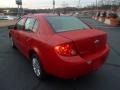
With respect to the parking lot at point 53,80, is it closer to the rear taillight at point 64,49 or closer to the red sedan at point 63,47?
the red sedan at point 63,47

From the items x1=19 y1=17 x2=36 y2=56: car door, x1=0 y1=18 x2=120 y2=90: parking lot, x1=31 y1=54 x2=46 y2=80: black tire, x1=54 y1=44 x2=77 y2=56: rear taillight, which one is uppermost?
x1=19 y1=17 x2=36 y2=56: car door

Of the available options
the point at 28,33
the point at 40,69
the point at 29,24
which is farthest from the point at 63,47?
the point at 29,24

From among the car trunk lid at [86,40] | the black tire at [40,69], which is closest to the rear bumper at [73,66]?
the car trunk lid at [86,40]

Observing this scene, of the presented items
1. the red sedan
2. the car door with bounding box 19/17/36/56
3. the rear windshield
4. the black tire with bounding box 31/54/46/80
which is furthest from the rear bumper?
the car door with bounding box 19/17/36/56

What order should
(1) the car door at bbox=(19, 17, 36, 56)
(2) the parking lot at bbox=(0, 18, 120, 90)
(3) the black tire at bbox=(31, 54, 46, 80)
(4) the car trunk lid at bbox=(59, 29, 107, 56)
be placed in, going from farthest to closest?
1. (1) the car door at bbox=(19, 17, 36, 56)
2. (3) the black tire at bbox=(31, 54, 46, 80)
3. (2) the parking lot at bbox=(0, 18, 120, 90)
4. (4) the car trunk lid at bbox=(59, 29, 107, 56)

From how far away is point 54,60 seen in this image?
420 cm

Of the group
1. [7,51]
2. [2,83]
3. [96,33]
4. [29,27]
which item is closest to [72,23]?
[96,33]

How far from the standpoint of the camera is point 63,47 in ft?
13.5

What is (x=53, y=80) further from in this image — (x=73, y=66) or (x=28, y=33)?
(x=28, y=33)

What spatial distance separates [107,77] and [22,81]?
2080mm

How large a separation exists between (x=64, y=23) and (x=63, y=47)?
1261 mm

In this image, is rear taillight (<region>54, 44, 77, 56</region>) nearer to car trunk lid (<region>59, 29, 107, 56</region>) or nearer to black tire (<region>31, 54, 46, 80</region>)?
car trunk lid (<region>59, 29, 107, 56</region>)

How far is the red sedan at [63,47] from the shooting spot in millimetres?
4121

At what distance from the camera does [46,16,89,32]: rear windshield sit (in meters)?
4.95
